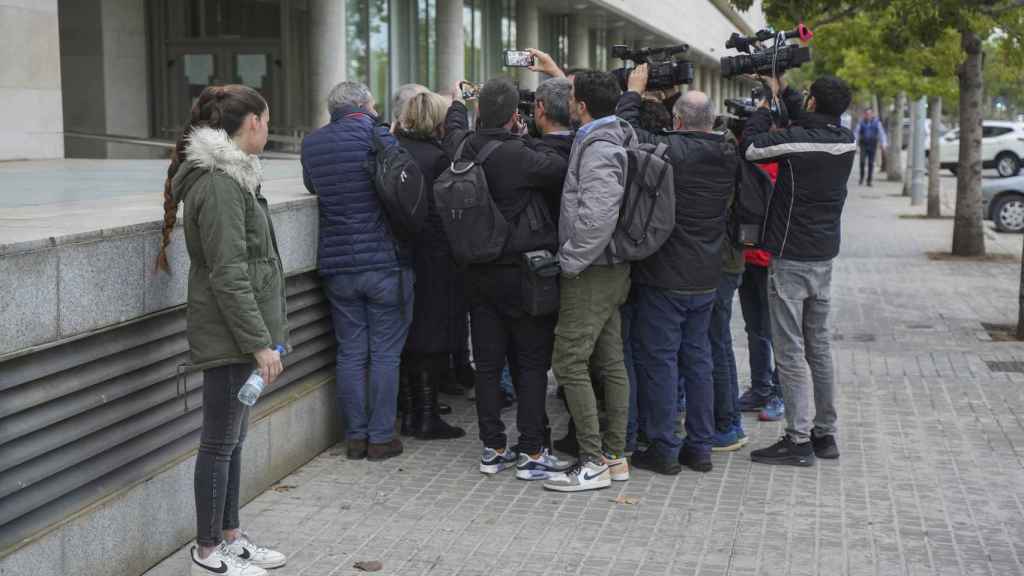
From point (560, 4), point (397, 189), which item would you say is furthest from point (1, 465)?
→ point (560, 4)

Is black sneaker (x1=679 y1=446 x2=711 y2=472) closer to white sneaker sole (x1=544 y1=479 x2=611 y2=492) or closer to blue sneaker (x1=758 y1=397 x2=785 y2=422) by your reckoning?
white sneaker sole (x1=544 y1=479 x2=611 y2=492)

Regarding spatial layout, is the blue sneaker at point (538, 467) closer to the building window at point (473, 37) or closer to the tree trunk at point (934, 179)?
the building window at point (473, 37)

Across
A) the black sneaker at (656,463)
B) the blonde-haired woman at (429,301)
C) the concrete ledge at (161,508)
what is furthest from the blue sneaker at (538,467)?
the concrete ledge at (161,508)

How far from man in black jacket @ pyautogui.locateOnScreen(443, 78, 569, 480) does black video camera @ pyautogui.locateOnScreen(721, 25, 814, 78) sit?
1.21m

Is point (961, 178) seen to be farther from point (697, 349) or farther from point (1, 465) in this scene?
point (1, 465)

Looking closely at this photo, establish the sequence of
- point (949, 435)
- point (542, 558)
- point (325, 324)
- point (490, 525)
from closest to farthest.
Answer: point (542, 558)
point (490, 525)
point (325, 324)
point (949, 435)

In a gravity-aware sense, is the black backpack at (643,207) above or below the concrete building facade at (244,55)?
below

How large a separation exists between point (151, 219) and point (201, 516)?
3.92ft

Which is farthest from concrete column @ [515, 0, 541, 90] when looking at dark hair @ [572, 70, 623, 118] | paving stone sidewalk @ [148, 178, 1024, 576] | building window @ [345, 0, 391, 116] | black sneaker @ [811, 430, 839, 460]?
dark hair @ [572, 70, 623, 118]

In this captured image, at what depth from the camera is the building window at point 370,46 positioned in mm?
19969

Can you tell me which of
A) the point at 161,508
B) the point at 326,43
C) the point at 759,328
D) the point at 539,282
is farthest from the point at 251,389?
the point at 326,43

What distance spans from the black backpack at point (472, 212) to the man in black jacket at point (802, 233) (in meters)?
1.43

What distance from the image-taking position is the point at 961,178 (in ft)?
52.2

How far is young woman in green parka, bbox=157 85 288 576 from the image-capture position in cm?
460
